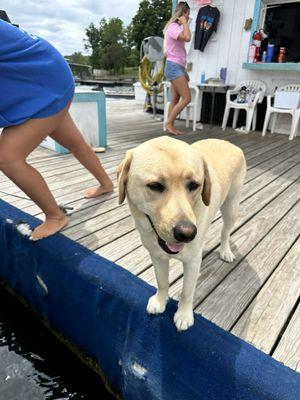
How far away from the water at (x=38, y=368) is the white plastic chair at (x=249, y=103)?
16.9ft

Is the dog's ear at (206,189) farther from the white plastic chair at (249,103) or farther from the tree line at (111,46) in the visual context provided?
the tree line at (111,46)

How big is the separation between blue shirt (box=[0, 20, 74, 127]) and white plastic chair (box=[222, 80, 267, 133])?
470 cm

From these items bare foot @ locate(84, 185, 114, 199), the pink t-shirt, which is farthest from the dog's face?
the pink t-shirt

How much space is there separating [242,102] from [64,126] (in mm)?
4541

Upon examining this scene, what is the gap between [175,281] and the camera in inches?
74.7

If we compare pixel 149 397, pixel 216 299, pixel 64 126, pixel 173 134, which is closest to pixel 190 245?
pixel 216 299

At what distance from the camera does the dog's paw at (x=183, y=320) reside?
1374mm

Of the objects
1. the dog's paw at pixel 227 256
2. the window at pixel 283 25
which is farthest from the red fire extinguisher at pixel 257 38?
the dog's paw at pixel 227 256

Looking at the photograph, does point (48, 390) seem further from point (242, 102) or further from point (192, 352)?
point (242, 102)

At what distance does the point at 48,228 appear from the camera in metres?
2.17

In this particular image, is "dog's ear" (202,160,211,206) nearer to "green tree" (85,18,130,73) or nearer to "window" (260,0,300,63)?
"window" (260,0,300,63)

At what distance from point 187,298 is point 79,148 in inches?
66.5

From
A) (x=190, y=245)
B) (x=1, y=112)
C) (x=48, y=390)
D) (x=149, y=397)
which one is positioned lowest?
(x=48, y=390)

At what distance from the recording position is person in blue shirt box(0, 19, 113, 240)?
6.12 feet
